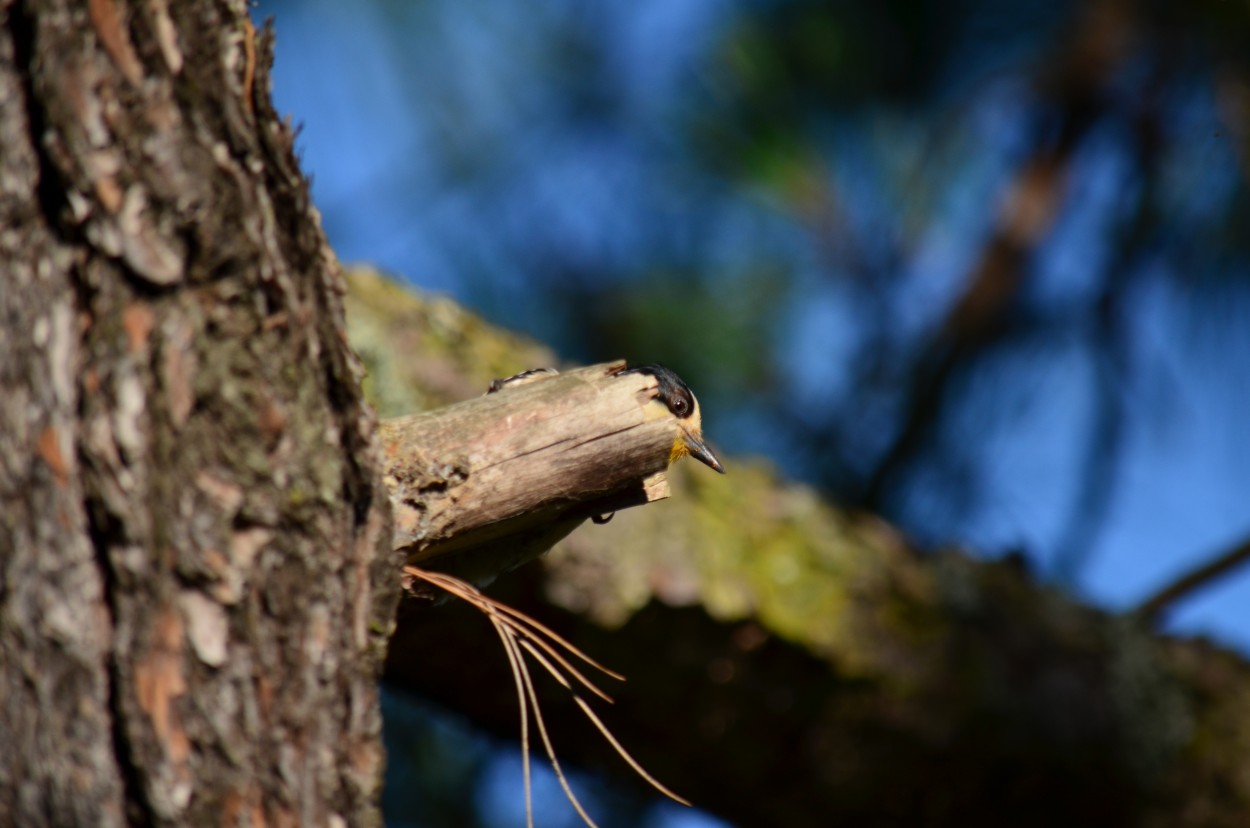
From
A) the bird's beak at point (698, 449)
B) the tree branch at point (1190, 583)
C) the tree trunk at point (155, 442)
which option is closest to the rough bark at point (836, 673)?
the tree branch at point (1190, 583)

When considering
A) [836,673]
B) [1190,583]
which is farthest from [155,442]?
[1190,583]

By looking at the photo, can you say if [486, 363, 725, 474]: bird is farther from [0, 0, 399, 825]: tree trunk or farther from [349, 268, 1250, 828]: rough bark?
[349, 268, 1250, 828]: rough bark

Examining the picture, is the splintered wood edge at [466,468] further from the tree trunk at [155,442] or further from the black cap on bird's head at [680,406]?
the tree trunk at [155,442]

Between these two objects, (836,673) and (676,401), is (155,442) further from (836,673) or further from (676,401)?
(836,673)

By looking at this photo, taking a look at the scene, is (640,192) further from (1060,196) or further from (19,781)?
(19,781)

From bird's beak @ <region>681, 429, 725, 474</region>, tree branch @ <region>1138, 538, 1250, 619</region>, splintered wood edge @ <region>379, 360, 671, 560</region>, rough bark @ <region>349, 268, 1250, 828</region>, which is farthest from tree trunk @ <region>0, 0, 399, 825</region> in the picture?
tree branch @ <region>1138, 538, 1250, 619</region>

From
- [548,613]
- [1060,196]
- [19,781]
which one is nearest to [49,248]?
[19,781]

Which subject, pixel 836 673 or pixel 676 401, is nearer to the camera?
pixel 676 401
